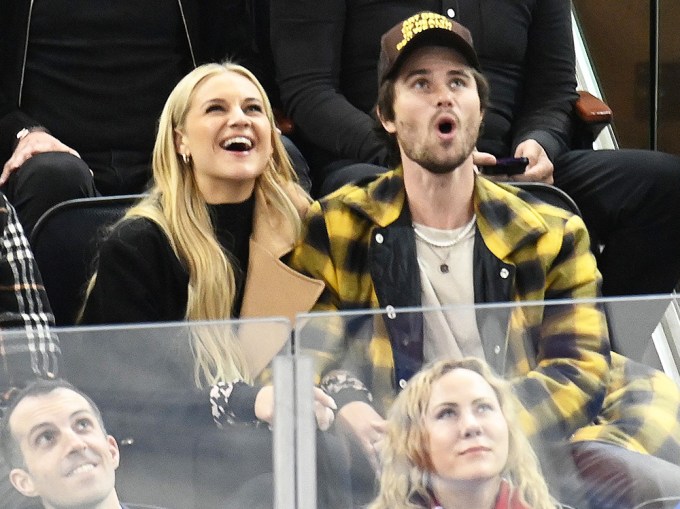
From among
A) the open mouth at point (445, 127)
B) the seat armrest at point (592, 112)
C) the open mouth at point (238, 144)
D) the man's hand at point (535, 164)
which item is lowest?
the open mouth at point (445, 127)

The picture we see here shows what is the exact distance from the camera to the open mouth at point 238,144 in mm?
2197

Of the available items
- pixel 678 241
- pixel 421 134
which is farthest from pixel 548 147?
pixel 421 134

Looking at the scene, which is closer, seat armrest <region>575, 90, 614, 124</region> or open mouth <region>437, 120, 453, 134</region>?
open mouth <region>437, 120, 453, 134</region>

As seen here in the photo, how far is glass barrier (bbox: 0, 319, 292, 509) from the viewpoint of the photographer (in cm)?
140

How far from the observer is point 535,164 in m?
2.55

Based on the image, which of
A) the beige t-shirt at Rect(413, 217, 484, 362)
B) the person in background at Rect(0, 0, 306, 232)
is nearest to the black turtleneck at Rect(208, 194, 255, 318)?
the beige t-shirt at Rect(413, 217, 484, 362)

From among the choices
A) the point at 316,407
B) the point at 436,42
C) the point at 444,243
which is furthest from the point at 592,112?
the point at 316,407

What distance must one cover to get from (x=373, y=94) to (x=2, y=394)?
1409 mm

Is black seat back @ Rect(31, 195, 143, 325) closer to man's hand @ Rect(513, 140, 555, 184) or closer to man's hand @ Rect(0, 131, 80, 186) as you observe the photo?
man's hand @ Rect(0, 131, 80, 186)

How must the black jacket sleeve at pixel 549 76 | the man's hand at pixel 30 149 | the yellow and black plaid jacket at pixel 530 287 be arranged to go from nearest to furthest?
the yellow and black plaid jacket at pixel 530 287
the man's hand at pixel 30 149
the black jacket sleeve at pixel 549 76

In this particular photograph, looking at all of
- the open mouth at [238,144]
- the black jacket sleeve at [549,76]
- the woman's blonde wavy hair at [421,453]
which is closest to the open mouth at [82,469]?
the woman's blonde wavy hair at [421,453]

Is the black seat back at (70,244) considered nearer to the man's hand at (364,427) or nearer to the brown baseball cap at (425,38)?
the brown baseball cap at (425,38)

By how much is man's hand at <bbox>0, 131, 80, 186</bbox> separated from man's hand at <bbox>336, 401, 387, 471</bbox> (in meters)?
1.14

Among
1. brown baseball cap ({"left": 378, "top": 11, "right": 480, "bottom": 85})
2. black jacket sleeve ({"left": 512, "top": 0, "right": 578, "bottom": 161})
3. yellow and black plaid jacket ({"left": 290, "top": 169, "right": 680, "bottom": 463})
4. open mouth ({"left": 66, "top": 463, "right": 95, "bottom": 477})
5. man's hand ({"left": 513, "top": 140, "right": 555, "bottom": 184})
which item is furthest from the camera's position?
black jacket sleeve ({"left": 512, "top": 0, "right": 578, "bottom": 161})
